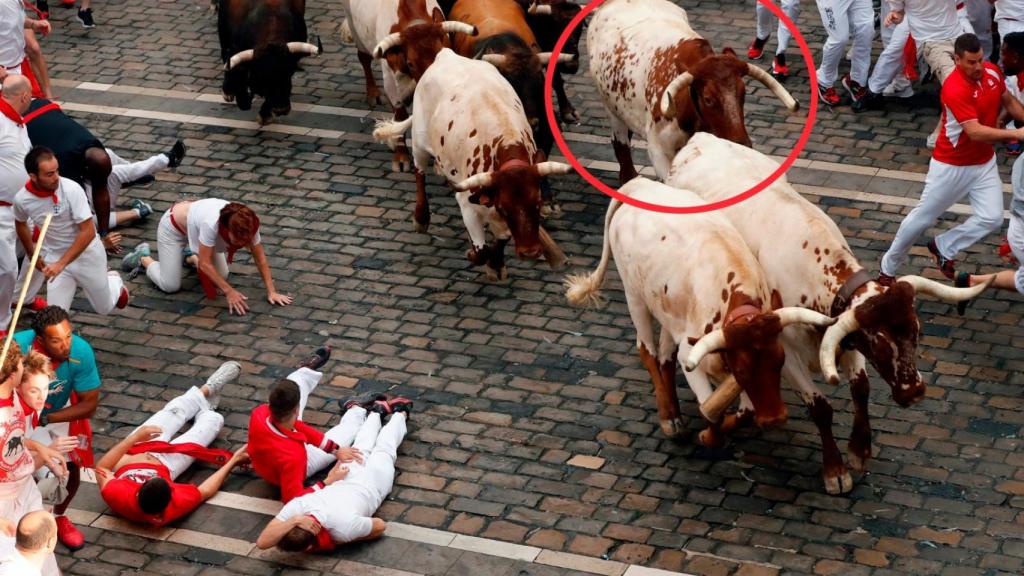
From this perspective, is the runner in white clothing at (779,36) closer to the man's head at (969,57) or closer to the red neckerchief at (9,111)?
the man's head at (969,57)

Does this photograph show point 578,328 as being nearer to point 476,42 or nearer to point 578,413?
point 578,413

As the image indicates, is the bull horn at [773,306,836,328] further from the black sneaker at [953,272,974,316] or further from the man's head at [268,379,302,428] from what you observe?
the man's head at [268,379,302,428]

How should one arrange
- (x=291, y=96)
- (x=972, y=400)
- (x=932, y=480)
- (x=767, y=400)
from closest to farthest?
(x=767, y=400) → (x=932, y=480) → (x=972, y=400) → (x=291, y=96)

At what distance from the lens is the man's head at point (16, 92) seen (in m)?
13.9

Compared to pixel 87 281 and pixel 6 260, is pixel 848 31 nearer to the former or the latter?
pixel 87 281

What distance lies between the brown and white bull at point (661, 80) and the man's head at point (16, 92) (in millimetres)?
5686

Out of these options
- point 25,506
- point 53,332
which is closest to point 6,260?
point 53,332

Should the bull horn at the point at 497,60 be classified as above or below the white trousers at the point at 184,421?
above

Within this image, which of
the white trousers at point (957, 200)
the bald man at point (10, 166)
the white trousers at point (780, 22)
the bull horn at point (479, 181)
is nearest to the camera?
the white trousers at point (957, 200)

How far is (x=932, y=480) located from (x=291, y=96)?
9.80m

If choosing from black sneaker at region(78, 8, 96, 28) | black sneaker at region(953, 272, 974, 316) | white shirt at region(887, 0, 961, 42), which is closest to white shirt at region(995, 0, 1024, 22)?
white shirt at region(887, 0, 961, 42)

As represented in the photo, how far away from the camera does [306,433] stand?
38.4ft

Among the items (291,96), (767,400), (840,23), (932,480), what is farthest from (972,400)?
(291,96)

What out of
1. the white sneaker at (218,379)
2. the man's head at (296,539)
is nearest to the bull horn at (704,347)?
the man's head at (296,539)
